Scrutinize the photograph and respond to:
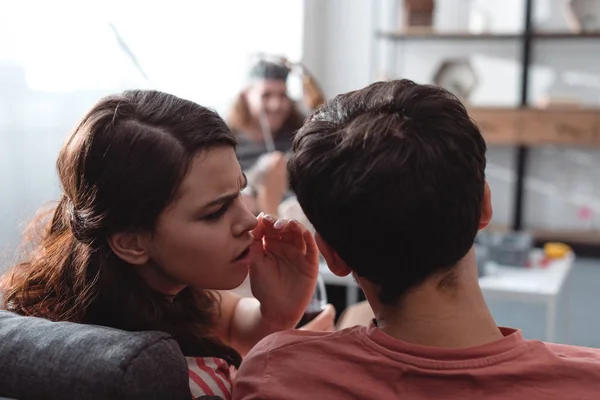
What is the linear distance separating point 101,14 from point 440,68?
2.80 metres

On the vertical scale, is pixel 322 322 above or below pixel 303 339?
below

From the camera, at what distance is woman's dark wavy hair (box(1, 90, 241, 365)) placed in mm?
905

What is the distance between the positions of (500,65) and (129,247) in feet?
13.3

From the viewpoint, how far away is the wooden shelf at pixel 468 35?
4391mm

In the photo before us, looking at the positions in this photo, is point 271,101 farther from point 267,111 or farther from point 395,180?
point 395,180

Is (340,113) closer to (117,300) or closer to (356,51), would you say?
(117,300)

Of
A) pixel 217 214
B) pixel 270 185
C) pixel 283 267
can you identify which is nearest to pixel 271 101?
pixel 270 185

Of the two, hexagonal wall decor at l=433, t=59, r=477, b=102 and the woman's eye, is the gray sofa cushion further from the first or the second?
hexagonal wall decor at l=433, t=59, r=477, b=102

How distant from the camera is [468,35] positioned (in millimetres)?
4543

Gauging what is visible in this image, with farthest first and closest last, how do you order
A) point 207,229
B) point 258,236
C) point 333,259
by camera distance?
1. point 258,236
2. point 207,229
3. point 333,259

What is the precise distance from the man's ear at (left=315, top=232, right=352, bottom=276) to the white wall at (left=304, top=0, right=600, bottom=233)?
3.76m

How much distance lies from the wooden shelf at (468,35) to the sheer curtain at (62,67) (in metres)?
1.92

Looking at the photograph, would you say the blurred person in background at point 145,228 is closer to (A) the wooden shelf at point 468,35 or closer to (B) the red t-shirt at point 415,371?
(B) the red t-shirt at point 415,371

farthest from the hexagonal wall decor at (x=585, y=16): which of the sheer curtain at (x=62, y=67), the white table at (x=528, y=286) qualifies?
the sheer curtain at (x=62, y=67)
